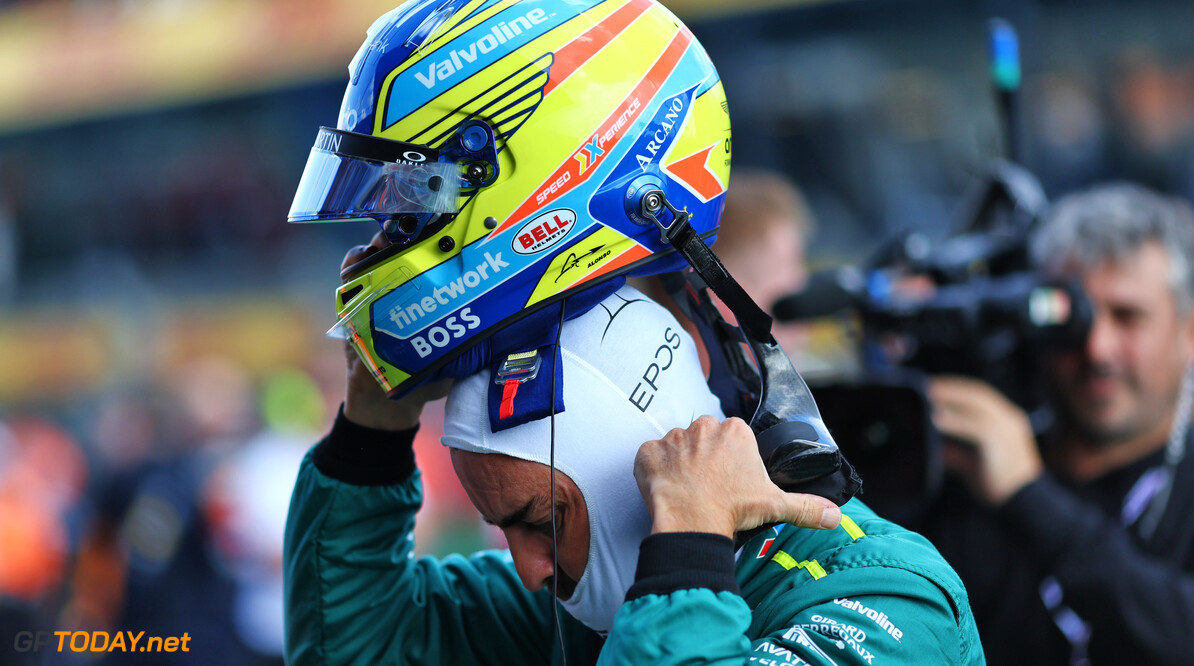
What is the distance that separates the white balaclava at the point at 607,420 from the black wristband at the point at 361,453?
1.09 feet

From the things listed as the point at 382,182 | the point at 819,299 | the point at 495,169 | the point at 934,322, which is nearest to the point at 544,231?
the point at 495,169

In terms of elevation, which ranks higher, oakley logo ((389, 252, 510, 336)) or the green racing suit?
oakley logo ((389, 252, 510, 336))

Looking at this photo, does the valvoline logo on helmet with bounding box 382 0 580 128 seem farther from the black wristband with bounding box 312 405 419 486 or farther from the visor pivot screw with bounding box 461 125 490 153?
the black wristband with bounding box 312 405 419 486

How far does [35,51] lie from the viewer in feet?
53.6

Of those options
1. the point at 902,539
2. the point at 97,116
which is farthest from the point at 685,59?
the point at 97,116

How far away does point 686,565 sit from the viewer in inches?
48.2

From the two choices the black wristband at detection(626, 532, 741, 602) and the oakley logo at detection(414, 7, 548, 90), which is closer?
the black wristband at detection(626, 532, 741, 602)

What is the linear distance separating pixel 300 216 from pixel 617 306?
0.44 metres

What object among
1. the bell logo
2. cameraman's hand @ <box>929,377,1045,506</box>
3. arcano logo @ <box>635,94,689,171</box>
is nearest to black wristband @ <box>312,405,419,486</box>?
the bell logo

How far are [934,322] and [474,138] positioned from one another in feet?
4.50

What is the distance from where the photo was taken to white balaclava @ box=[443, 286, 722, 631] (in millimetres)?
1440

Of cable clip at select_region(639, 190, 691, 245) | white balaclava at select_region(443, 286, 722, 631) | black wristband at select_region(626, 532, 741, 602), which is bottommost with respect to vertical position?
black wristband at select_region(626, 532, 741, 602)

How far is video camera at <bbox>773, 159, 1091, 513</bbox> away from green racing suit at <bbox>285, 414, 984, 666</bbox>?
590 mm

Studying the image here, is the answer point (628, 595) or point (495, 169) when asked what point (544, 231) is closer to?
point (495, 169)
